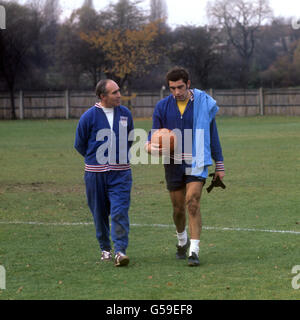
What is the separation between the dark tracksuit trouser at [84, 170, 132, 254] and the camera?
26.3ft

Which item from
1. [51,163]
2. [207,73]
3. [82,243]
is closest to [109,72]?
[207,73]

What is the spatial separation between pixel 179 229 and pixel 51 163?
489 inches

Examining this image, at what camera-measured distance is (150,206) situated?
40.9 ft

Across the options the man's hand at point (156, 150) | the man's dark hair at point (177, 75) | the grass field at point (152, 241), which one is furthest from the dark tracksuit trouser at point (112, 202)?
the man's dark hair at point (177, 75)

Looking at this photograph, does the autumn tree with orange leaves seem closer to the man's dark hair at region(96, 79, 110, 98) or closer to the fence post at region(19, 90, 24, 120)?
the fence post at region(19, 90, 24, 120)

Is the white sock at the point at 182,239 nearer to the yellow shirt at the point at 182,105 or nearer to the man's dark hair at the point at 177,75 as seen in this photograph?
the yellow shirt at the point at 182,105

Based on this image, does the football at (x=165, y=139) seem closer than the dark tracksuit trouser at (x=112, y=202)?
Yes

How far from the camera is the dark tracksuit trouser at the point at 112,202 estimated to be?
8.02 m

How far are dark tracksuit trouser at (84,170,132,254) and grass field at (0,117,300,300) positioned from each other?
28 cm

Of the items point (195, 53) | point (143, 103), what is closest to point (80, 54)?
point (195, 53)

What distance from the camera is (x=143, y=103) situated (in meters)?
54.3

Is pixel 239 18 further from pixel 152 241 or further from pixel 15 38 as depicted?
pixel 152 241

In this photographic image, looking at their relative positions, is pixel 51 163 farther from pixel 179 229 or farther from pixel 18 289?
pixel 18 289

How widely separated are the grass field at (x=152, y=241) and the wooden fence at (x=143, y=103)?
34315 mm
